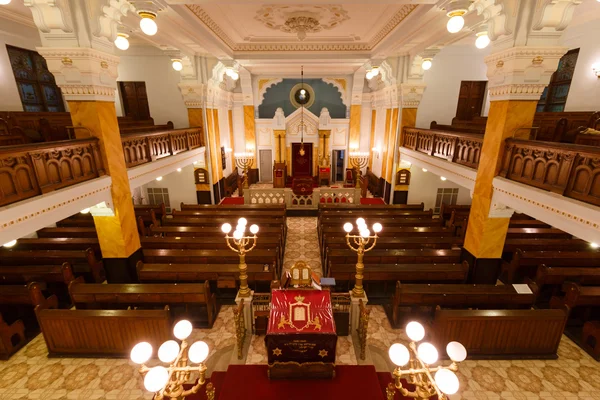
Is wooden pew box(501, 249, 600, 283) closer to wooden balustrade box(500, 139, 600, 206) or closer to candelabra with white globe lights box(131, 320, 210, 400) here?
wooden balustrade box(500, 139, 600, 206)

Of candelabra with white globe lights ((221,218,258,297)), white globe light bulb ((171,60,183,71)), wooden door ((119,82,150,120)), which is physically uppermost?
white globe light bulb ((171,60,183,71))

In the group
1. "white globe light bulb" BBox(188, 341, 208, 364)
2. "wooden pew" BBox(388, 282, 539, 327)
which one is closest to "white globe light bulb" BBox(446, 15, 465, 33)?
"wooden pew" BBox(388, 282, 539, 327)

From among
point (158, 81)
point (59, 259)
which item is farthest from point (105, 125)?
point (158, 81)

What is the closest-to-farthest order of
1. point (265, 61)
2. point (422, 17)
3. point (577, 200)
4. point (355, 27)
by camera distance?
point (577, 200) < point (422, 17) < point (355, 27) < point (265, 61)

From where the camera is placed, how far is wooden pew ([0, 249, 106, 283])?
7336 millimetres

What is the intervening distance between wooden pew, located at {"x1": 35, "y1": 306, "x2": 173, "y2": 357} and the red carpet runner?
180 cm

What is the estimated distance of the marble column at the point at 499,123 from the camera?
221 inches

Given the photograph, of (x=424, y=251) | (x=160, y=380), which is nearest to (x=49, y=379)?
(x=160, y=380)

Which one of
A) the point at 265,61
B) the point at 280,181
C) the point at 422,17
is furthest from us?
the point at 280,181

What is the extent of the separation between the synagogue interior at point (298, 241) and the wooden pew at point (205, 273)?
0.05 metres

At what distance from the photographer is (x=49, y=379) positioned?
521 cm

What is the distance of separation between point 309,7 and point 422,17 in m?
3.11

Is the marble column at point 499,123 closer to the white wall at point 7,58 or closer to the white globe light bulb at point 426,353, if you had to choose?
the white globe light bulb at point 426,353

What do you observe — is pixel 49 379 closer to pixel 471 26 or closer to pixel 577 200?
pixel 577 200
